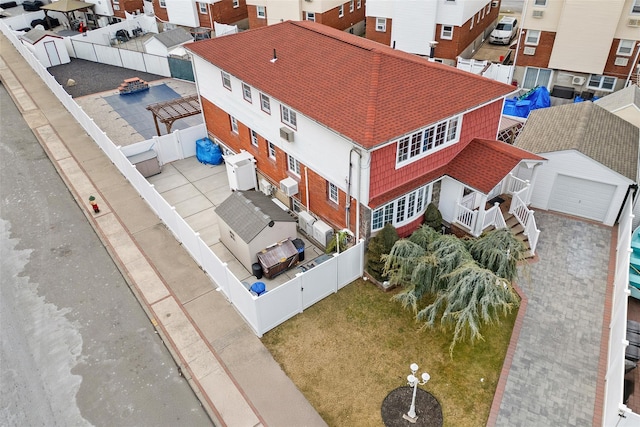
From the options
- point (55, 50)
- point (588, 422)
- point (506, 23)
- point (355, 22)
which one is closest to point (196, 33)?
point (55, 50)

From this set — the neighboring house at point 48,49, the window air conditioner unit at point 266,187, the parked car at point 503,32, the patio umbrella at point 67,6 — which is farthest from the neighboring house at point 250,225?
the patio umbrella at point 67,6

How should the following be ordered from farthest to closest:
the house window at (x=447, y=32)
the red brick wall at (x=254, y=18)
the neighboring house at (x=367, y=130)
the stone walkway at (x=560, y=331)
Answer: the red brick wall at (x=254, y=18) → the house window at (x=447, y=32) → the neighboring house at (x=367, y=130) → the stone walkway at (x=560, y=331)

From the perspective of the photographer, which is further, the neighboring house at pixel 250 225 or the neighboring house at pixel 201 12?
the neighboring house at pixel 201 12

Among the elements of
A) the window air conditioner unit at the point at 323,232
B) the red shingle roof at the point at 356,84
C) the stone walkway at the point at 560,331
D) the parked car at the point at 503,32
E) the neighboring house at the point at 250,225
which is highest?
the red shingle roof at the point at 356,84

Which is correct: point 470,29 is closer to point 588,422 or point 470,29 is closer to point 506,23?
point 506,23

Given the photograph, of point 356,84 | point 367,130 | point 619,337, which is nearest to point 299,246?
point 367,130

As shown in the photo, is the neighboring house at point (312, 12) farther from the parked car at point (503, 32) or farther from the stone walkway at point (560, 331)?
the stone walkway at point (560, 331)
